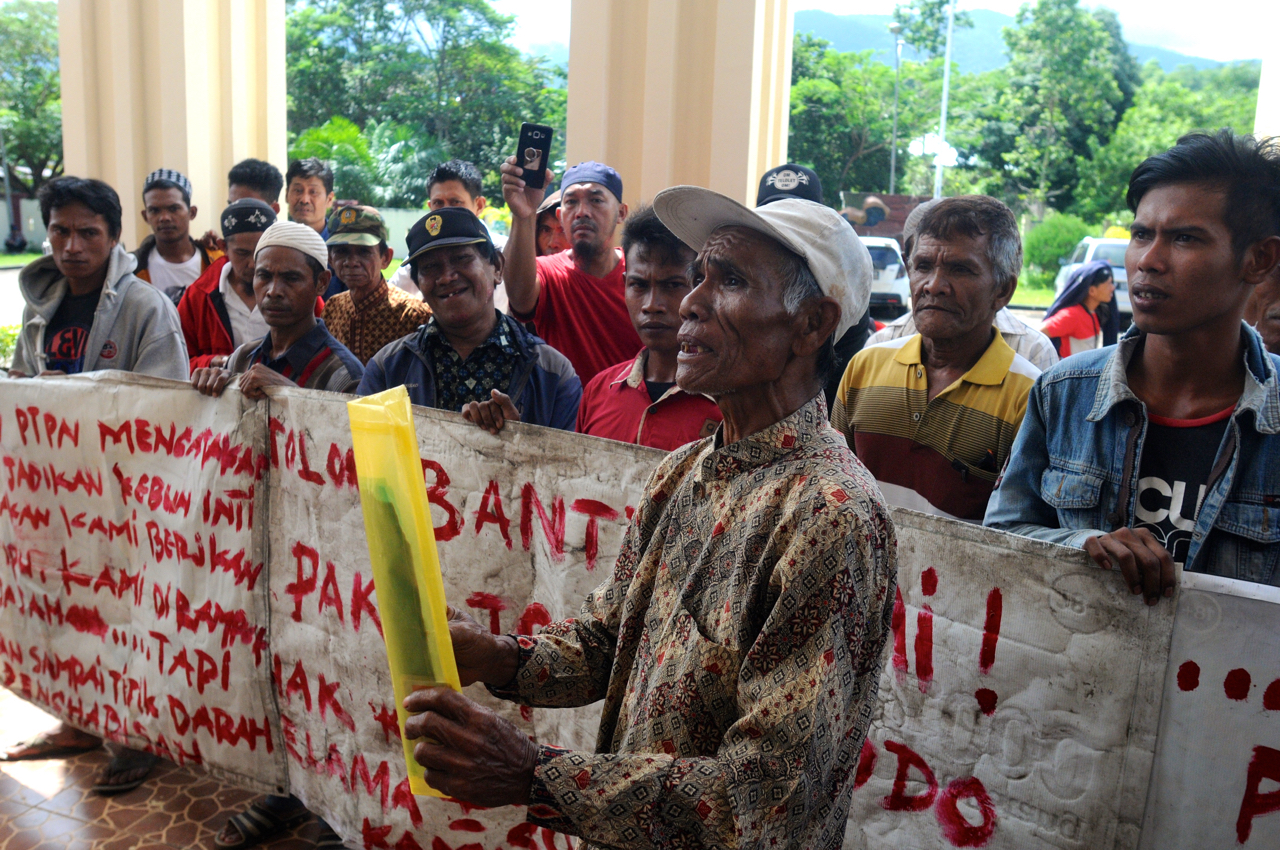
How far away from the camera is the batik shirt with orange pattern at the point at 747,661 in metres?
1.35

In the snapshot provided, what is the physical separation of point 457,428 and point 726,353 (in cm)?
147

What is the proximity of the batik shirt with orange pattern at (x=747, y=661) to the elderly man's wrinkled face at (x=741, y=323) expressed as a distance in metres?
0.10

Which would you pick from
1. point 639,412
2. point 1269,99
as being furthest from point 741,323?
point 1269,99

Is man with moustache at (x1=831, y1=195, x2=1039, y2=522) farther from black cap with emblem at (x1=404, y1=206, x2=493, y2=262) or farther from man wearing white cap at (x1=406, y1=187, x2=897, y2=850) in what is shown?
black cap with emblem at (x1=404, y1=206, x2=493, y2=262)

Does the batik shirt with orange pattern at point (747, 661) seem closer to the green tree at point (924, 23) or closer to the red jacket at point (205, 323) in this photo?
the red jacket at point (205, 323)

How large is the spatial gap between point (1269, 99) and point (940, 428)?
15.1ft

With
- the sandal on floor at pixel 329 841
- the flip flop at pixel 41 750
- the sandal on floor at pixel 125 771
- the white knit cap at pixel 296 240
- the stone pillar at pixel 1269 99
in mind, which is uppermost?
the stone pillar at pixel 1269 99

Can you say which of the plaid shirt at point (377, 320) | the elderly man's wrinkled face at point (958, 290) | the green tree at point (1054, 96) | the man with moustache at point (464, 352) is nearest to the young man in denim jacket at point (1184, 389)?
the elderly man's wrinkled face at point (958, 290)

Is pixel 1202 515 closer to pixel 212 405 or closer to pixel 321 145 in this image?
pixel 212 405

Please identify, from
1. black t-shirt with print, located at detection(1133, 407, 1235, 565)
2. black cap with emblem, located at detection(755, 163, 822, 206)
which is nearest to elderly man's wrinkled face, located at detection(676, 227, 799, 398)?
black t-shirt with print, located at detection(1133, 407, 1235, 565)

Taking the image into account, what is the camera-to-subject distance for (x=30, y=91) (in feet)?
163

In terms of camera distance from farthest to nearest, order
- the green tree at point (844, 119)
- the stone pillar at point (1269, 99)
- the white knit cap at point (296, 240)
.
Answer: the green tree at point (844, 119) → the stone pillar at point (1269, 99) → the white knit cap at point (296, 240)

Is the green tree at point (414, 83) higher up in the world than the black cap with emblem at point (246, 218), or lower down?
higher up

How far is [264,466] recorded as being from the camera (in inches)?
134
